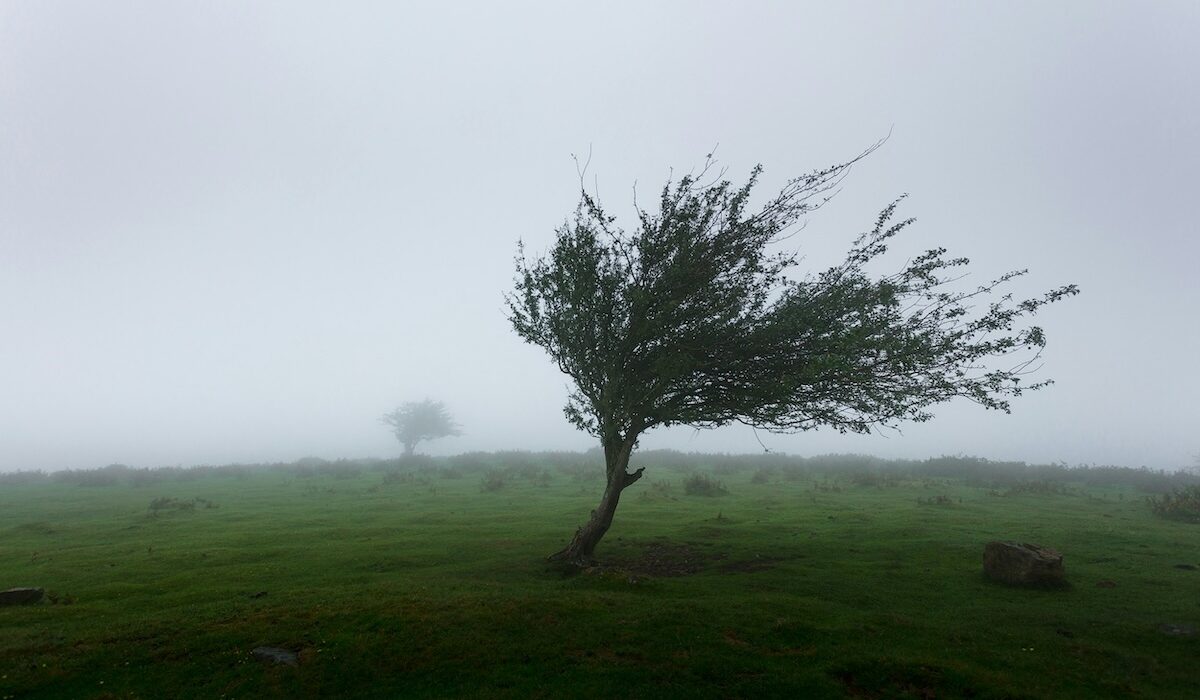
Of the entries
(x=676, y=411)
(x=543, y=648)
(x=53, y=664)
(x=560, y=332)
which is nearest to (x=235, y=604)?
(x=53, y=664)

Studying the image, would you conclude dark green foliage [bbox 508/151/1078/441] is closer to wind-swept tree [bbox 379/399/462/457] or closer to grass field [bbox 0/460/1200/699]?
grass field [bbox 0/460/1200/699]

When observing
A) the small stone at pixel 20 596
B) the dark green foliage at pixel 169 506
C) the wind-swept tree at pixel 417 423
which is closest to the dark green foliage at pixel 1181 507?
the small stone at pixel 20 596

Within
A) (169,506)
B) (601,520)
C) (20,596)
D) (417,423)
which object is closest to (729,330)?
(601,520)

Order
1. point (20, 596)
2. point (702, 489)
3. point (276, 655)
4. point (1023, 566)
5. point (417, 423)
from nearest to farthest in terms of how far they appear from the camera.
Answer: point (276, 655) → point (20, 596) → point (1023, 566) → point (702, 489) → point (417, 423)

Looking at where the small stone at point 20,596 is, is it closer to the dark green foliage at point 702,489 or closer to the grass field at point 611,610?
the grass field at point 611,610

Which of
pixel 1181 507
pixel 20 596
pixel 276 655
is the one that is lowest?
pixel 276 655

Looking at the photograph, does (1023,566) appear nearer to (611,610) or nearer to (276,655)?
(611,610)

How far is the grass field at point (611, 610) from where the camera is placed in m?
11.3

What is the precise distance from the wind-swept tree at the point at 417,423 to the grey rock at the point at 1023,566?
11892 centimetres

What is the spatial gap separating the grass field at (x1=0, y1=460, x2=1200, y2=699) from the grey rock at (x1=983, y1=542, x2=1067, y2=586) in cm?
52

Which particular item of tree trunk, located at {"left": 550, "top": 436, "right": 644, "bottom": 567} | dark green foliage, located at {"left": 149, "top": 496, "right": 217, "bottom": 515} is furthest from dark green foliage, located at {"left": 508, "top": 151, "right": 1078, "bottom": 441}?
dark green foliage, located at {"left": 149, "top": 496, "right": 217, "bottom": 515}

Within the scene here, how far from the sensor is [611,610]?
593 inches

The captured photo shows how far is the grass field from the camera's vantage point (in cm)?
1126

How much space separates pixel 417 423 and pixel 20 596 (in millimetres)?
112520
